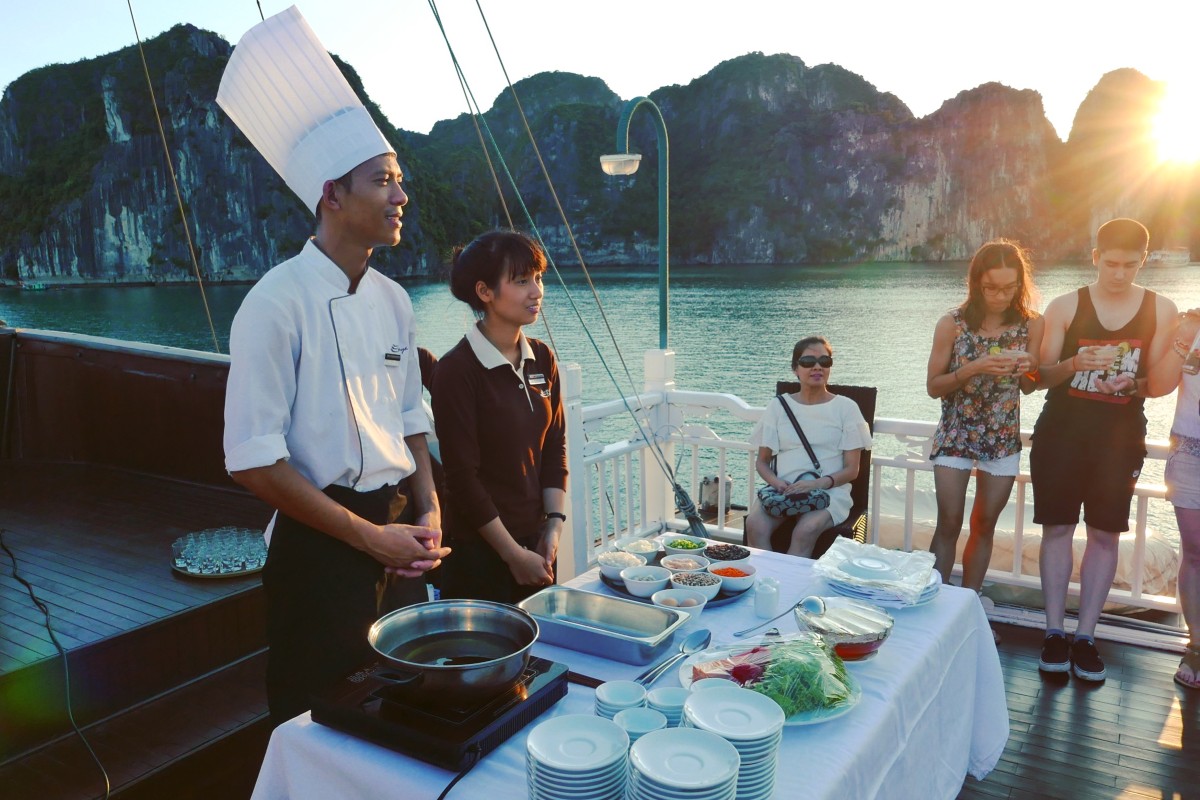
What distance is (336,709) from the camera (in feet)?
4.00

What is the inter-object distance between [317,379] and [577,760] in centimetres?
93

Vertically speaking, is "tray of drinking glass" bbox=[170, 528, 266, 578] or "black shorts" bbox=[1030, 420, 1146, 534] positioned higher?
"black shorts" bbox=[1030, 420, 1146, 534]

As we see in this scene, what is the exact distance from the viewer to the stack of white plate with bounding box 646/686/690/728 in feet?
4.11

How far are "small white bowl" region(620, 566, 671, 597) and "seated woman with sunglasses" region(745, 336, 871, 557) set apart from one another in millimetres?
1926

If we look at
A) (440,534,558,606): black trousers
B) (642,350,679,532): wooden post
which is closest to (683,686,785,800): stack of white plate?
(440,534,558,606): black trousers

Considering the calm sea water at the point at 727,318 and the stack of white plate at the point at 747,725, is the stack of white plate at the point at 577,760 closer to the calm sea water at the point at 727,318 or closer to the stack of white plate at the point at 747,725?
the stack of white plate at the point at 747,725

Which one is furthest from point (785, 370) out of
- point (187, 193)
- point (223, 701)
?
point (187, 193)


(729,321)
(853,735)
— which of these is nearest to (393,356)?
(853,735)

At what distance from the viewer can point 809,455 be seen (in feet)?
12.3

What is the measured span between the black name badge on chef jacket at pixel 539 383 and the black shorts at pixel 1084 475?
201 centimetres

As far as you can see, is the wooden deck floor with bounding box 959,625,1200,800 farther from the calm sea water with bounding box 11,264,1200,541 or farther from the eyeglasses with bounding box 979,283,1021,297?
the calm sea water with bounding box 11,264,1200,541

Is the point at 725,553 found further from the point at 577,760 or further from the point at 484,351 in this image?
the point at 577,760

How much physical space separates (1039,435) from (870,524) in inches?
61.4

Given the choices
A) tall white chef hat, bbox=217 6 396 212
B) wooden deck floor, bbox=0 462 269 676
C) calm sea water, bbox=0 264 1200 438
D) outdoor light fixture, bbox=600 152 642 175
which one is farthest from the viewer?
calm sea water, bbox=0 264 1200 438
